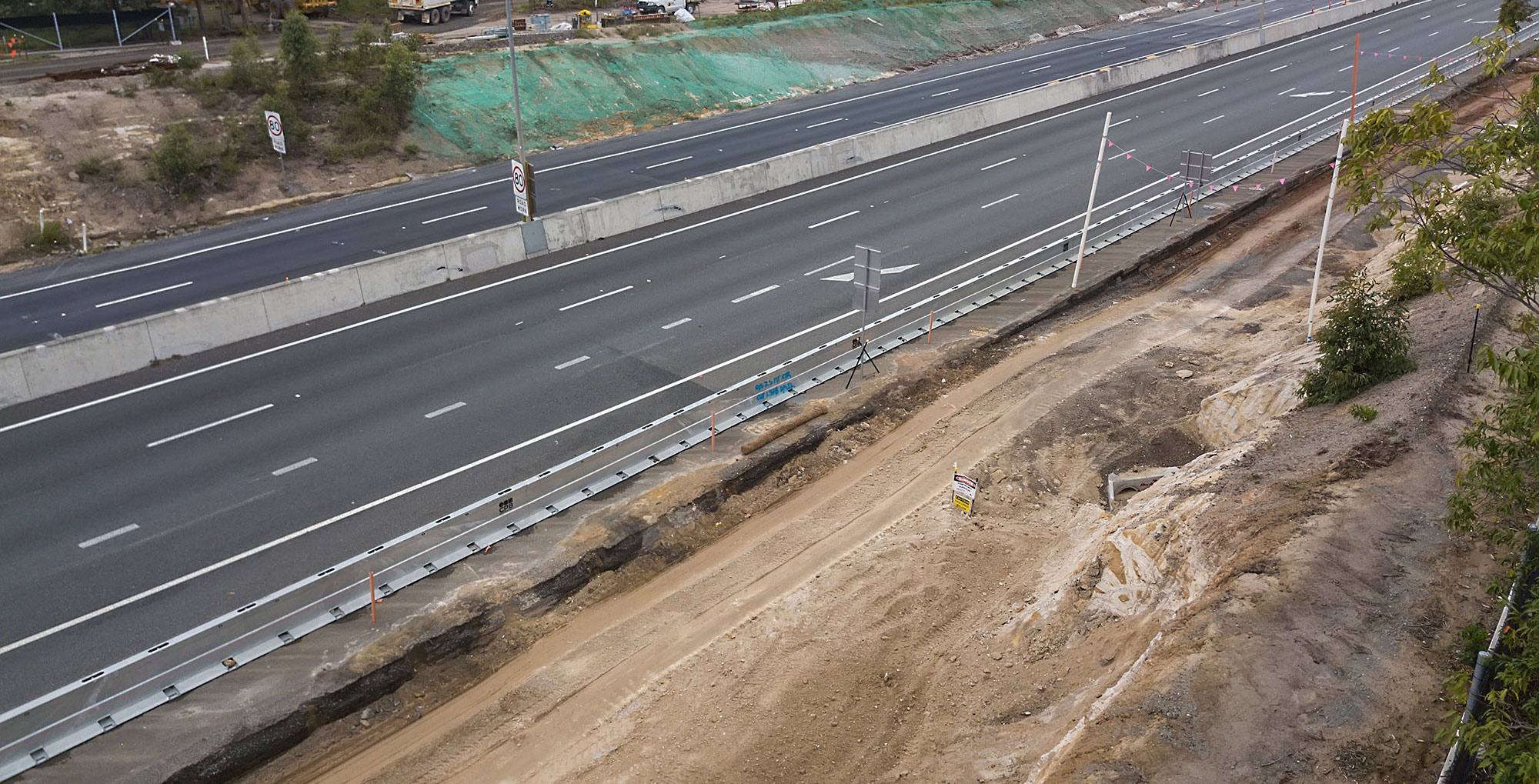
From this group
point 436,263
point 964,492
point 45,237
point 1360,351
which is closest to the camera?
point 1360,351

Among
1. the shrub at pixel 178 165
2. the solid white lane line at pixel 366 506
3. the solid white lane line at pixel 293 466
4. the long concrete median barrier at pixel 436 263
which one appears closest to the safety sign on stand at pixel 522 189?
the long concrete median barrier at pixel 436 263

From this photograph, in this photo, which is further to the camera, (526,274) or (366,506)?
(526,274)

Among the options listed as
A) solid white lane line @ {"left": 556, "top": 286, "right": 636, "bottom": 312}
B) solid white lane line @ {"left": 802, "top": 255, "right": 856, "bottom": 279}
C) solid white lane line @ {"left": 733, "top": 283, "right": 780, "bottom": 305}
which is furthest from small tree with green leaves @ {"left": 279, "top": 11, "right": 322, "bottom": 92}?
solid white lane line @ {"left": 802, "top": 255, "right": 856, "bottom": 279}

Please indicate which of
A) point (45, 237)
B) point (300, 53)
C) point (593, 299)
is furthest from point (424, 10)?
point (593, 299)

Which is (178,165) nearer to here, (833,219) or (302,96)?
(302,96)

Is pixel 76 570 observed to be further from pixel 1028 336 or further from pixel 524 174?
pixel 1028 336

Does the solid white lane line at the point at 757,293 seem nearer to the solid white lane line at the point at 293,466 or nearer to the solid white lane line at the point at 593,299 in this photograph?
the solid white lane line at the point at 593,299

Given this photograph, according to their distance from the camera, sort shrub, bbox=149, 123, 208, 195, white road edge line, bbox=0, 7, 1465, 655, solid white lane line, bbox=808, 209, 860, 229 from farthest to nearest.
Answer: shrub, bbox=149, 123, 208, 195, solid white lane line, bbox=808, 209, 860, 229, white road edge line, bbox=0, 7, 1465, 655

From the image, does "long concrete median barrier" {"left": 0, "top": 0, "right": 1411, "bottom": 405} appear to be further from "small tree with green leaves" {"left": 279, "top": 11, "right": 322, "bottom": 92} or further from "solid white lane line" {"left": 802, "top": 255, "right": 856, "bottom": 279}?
"small tree with green leaves" {"left": 279, "top": 11, "right": 322, "bottom": 92}
